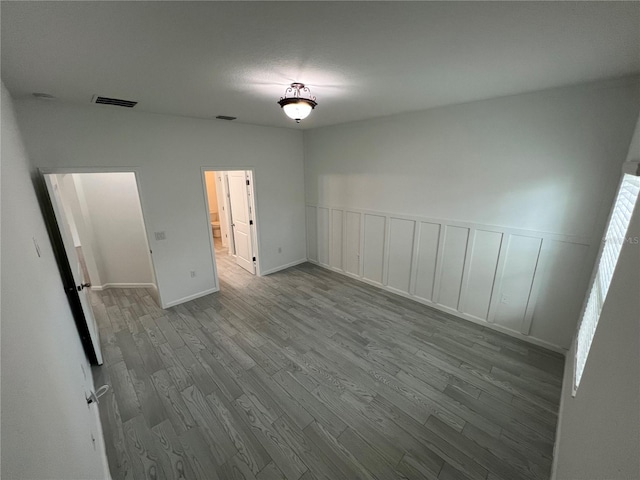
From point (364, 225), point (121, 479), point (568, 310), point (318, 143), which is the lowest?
point (121, 479)

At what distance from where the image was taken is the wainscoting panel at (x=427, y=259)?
3561 millimetres

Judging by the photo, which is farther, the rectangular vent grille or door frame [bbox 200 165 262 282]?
door frame [bbox 200 165 262 282]

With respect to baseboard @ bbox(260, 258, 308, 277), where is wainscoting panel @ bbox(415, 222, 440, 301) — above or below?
above

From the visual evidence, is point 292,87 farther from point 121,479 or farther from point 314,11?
point 121,479

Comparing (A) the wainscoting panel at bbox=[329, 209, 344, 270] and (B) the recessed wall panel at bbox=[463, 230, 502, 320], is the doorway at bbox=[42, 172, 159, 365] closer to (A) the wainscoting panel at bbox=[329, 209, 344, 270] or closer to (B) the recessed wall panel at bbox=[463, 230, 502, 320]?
(A) the wainscoting panel at bbox=[329, 209, 344, 270]

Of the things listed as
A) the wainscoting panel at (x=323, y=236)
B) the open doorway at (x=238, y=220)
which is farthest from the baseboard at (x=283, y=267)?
the wainscoting panel at (x=323, y=236)

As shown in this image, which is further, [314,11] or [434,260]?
[434,260]

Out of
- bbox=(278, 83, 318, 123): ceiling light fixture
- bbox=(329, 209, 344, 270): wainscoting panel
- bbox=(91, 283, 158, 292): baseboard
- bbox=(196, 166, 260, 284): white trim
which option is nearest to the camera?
bbox=(278, 83, 318, 123): ceiling light fixture

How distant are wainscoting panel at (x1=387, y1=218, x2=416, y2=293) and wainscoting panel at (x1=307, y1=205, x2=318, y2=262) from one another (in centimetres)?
171

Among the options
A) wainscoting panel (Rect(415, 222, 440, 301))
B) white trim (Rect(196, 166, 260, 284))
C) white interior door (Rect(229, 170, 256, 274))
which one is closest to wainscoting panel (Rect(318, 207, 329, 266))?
white trim (Rect(196, 166, 260, 284))

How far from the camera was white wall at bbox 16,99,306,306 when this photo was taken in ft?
9.01

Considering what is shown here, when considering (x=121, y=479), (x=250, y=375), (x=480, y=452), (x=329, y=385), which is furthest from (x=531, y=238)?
(x=121, y=479)

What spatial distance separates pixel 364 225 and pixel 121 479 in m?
3.87

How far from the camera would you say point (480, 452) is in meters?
1.85
